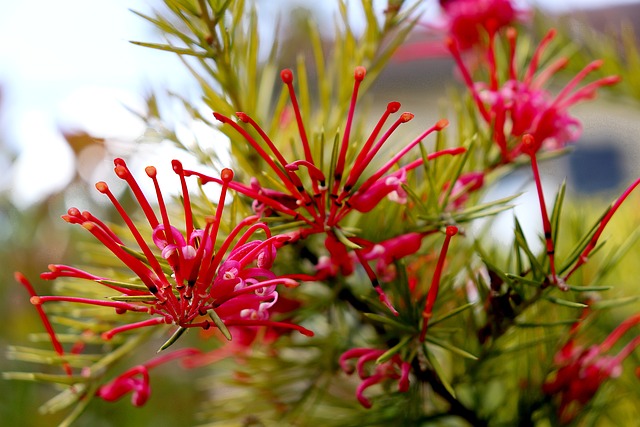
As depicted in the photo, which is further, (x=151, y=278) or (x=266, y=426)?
(x=266, y=426)

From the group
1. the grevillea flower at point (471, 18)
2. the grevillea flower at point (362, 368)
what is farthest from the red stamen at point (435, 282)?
the grevillea flower at point (471, 18)

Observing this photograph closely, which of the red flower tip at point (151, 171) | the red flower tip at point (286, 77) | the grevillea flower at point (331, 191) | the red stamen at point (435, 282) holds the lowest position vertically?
the red stamen at point (435, 282)

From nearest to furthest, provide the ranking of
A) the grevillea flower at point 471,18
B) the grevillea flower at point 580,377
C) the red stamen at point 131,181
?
the red stamen at point 131,181 → the grevillea flower at point 580,377 → the grevillea flower at point 471,18

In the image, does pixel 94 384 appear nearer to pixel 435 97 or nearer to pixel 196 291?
pixel 196 291

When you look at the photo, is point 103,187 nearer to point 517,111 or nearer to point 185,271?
point 185,271

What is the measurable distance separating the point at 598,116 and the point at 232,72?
8.02ft

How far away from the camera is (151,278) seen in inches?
8.9

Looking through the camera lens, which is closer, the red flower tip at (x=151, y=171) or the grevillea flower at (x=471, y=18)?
the red flower tip at (x=151, y=171)

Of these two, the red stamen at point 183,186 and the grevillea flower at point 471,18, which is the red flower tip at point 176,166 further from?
the grevillea flower at point 471,18

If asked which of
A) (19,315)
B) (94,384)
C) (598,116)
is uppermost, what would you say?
(94,384)

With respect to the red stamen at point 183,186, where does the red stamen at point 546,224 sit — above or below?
below

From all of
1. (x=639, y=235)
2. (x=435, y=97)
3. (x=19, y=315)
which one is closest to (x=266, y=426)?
(x=639, y=235)

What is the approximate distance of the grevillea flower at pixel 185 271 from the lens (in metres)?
0.22

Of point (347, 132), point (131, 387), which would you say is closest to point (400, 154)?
point (347, 132)
